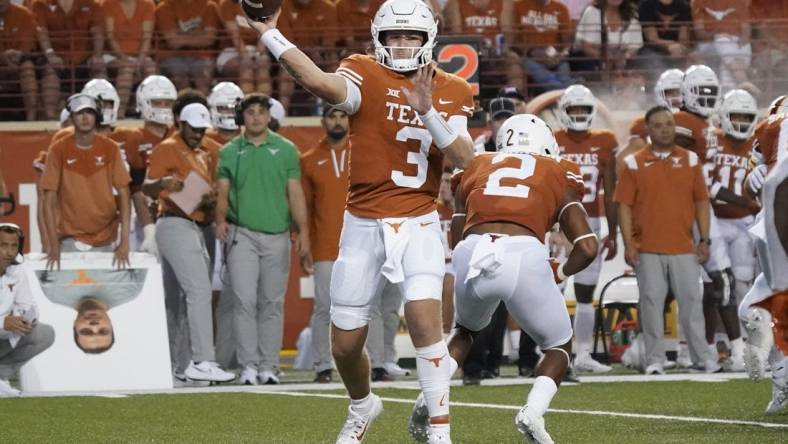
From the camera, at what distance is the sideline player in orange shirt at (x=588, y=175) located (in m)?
12.7

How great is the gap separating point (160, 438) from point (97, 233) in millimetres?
4273

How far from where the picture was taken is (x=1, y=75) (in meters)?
15.1

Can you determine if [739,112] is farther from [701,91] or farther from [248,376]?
[248,376]

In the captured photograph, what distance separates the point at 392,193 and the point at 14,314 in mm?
4933

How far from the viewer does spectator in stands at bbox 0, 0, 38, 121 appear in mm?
14984

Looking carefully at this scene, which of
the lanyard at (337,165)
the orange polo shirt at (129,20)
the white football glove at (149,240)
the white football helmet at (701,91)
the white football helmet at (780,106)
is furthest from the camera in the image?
the orange polo shirt at (129,20)

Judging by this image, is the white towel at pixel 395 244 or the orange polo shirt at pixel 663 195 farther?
the orange polo shirt at pixel 663 195

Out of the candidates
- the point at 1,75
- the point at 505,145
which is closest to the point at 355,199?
the point at 505,145

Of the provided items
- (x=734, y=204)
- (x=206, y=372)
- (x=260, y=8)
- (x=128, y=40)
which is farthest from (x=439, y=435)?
(x=128, y=40)

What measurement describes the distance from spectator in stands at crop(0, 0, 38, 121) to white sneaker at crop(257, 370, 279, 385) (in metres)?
4.43

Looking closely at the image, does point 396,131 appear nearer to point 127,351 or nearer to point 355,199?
point 355,199

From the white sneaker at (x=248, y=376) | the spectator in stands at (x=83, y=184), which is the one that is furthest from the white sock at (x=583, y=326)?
the spectator in stands at (x=83, y=184)

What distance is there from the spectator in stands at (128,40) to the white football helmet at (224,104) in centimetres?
230

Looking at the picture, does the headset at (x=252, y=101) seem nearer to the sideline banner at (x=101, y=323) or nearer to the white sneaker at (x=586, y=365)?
the sideline banner at (x=101, y=323)
